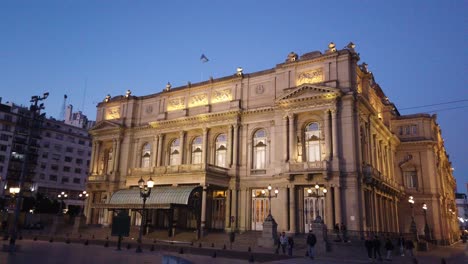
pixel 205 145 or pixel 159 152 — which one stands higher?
pixel 205 145

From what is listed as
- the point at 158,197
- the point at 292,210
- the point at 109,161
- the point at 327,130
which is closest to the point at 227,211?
the point at 158,197

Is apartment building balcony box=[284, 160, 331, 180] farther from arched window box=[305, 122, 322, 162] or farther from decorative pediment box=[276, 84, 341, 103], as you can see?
decorative pediment box=[276, 84, 341, 103]

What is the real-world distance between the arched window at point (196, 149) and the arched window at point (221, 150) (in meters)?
2.43

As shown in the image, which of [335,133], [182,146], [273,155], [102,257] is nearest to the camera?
[102,257]

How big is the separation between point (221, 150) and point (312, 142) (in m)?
11.1

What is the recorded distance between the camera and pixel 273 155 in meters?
40.3

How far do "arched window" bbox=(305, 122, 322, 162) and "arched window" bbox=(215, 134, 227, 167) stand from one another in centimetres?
1008

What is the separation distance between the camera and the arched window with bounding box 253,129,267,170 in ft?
137

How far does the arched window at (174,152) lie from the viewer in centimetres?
4784

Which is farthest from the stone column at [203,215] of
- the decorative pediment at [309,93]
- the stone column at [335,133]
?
the stone column at [335,133]

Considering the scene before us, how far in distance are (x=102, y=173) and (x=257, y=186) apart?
24.2m

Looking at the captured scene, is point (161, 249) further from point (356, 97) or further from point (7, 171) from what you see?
point (7, 171)

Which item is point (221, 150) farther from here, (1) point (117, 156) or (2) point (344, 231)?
(2) point (344, 231)

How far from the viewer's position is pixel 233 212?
40.8 m
